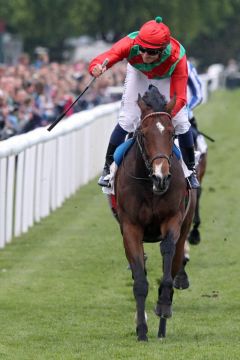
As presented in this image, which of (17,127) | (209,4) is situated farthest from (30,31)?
(17,127)

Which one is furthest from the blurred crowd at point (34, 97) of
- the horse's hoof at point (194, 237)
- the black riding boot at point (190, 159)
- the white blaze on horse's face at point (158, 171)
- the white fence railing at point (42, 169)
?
the white blaze on horse's face at point (158, 171)

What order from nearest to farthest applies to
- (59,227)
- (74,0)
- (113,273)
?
(113,273), (59,227), (74,0)

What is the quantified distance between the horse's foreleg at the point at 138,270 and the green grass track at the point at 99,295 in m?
0.14

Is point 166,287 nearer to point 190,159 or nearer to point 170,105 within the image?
point 170,105

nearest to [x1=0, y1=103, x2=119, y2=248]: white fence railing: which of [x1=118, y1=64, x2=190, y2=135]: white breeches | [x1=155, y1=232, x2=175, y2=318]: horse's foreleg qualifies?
[x1=118, y1=64, x2=190, y2=135]: white breeches

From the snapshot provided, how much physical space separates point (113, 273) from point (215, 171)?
34.8ft

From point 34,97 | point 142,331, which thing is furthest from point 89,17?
point 142,331

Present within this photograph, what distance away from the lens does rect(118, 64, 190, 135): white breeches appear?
371 inches

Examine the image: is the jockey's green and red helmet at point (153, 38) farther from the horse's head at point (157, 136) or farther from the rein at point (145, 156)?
the rein at point (145, 156)

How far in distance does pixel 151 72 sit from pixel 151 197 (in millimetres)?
999

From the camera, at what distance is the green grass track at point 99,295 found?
325 inches

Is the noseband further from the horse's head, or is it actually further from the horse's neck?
the horse's neck

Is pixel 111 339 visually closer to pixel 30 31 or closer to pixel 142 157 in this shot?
pixel 142 157

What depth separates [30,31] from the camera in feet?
165
